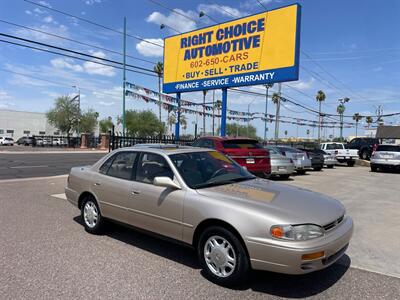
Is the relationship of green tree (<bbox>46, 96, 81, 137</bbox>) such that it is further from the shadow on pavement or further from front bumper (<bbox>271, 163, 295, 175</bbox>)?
the shadow on pavement

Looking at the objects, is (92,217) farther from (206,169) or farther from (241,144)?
(241,144)

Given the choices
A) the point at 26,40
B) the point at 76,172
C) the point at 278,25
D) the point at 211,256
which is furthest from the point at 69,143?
the point at 211,256

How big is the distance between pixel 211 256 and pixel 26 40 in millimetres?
14063

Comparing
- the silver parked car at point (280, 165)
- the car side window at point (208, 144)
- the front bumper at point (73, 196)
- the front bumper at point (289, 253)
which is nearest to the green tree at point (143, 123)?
the silver parked car at point (280, 165)

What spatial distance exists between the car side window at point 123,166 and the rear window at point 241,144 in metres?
6.30

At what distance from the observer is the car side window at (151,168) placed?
16.3 ft

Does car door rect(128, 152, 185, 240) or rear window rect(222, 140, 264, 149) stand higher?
rear window rect(222, 140, 264, 149)

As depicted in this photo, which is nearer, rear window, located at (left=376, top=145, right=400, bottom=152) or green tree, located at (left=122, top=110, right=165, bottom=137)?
rear window, located at (left=376, top=145, right=400, bottom=152)

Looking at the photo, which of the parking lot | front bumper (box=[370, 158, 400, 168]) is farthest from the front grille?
front bumper (box=[370, 158, 400, 168])

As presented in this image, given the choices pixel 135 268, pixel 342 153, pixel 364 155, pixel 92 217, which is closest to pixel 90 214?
pixel 92 217

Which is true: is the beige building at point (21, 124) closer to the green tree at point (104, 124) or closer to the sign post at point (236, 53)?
the green tree at point (104, 124)

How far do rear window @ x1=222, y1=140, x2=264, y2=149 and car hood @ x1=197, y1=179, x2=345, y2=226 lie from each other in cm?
689

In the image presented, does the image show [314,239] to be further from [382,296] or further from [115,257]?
[115,257]

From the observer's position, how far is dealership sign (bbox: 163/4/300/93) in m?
15.4
